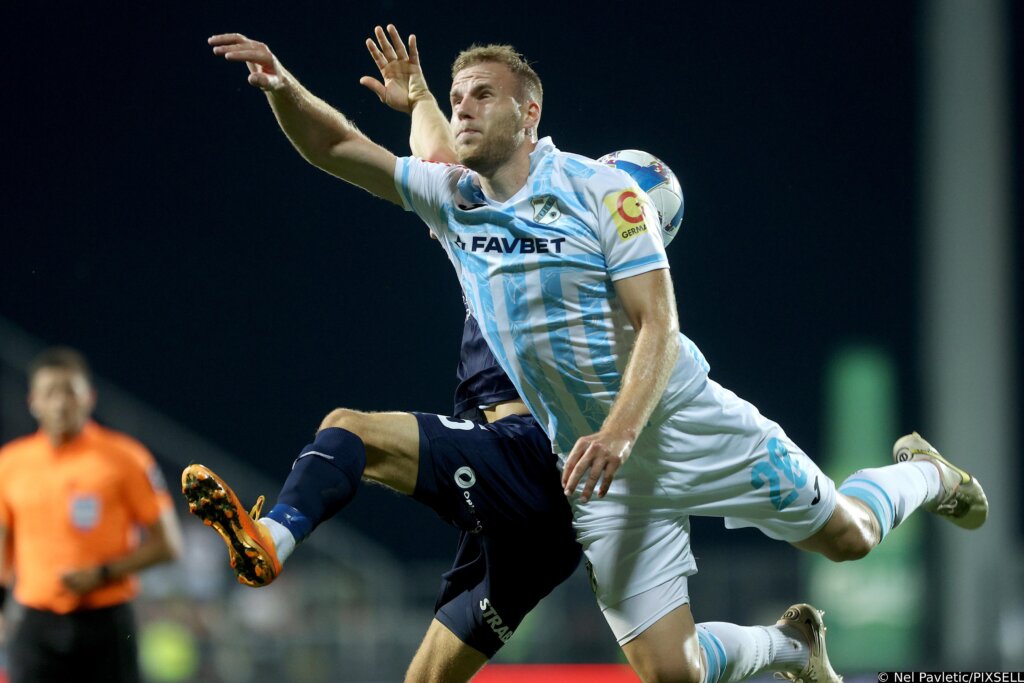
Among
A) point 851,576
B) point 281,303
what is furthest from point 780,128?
point 851,576

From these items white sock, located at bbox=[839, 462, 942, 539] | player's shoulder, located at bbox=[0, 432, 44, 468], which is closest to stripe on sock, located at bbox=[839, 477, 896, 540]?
white sock, located at bbox=[839, 462, 942, 539]

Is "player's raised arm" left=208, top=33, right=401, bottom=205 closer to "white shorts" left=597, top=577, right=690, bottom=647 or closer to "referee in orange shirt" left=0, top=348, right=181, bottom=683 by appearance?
"white shorts" left=597, top=577, right=690, bottom=647

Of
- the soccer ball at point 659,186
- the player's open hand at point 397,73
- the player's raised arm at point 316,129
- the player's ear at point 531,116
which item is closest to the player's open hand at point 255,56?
the player's raised arm at point 316,129

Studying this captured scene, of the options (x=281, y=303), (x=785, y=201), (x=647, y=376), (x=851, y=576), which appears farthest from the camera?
(x=785, y=201)

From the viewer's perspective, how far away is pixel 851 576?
10164 mm

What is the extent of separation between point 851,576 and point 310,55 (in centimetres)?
655

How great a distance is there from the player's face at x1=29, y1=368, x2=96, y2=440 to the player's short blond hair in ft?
7.18

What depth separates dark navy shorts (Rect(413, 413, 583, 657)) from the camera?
3482 millimetres

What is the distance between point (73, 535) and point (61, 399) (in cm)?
50

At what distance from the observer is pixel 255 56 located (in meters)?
3.41

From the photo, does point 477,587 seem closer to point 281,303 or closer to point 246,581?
point 246,581

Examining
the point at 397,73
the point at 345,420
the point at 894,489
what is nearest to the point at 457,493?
the point at 345,420

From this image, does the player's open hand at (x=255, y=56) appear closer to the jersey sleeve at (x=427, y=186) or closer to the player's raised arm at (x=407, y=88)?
the jersey sleeve at (x=427, y=186)

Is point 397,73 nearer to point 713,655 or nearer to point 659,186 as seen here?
point 659,186
